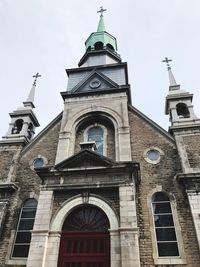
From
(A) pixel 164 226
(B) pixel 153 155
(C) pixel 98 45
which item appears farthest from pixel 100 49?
(A) pixel 164 226

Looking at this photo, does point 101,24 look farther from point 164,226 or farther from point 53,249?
point 53,249

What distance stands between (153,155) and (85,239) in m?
5.03

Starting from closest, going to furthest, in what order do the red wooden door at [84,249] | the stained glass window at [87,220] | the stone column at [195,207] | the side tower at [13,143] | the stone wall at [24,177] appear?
the red wooden door at [84,249], the stone column at [195,207], the stained glass window at [87,220], the stone wall at [24,177], the side tower at [13,143]

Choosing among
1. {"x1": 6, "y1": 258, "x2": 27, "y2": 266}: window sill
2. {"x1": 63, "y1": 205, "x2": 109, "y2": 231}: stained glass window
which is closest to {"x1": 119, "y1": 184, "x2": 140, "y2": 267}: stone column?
{"x1": 63, "y1": 205, "x2": 109, "y2": 231}: stained glass window

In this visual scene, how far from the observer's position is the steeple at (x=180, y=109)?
12.2 metres

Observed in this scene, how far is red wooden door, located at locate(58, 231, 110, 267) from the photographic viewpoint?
841 cm

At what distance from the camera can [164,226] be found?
32.1ft

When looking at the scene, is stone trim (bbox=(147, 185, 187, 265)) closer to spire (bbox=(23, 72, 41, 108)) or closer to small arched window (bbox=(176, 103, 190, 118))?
small arched window (bbox=(176, 103, 190, 118))

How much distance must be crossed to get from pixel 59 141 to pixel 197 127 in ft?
22.5

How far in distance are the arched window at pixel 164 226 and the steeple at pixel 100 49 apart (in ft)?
37.6

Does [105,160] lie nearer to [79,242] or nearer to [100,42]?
[79,242]

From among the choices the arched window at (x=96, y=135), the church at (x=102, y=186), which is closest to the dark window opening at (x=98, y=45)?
the church at (x=102, y=186)

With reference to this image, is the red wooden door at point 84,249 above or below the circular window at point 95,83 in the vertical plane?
below

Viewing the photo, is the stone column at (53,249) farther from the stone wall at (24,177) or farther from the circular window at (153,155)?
the circular window at (153,155)
